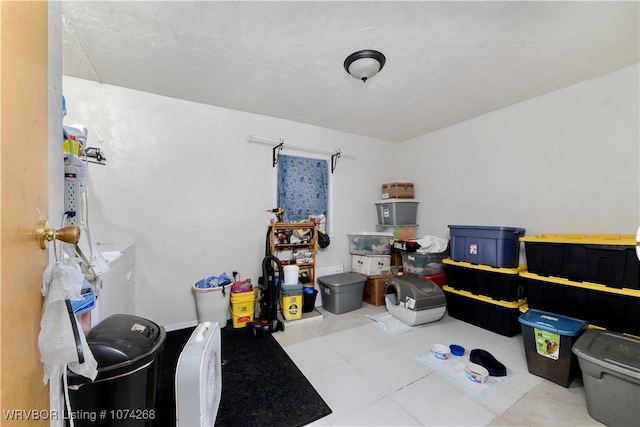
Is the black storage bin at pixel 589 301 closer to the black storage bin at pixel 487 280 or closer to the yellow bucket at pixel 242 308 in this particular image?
the black storage bin at pixel 487 280

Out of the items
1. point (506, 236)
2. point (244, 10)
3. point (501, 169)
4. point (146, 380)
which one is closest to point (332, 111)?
point (244, 10)

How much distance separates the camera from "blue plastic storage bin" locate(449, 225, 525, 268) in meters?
2.54

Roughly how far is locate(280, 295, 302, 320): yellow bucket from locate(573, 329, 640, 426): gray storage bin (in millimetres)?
2367

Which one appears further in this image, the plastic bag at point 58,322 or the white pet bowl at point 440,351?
the white pet bowl at point 440,351

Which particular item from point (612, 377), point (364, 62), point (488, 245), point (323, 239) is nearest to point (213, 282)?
point (323, 239)

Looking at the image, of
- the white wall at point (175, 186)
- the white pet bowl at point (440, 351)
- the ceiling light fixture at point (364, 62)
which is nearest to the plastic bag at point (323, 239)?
the white wall at point (175, 186)

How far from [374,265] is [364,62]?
2546mm

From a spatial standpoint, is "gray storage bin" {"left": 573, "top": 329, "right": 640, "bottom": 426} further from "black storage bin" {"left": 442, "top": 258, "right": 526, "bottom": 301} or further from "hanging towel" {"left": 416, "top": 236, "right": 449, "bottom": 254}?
"hanging towel" {"left": 416, "top": 236, "right": 449, "bottom": 254}

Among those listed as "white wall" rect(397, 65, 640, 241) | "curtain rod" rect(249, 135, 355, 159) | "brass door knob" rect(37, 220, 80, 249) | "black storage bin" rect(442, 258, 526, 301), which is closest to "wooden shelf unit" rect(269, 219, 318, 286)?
"curtain rod" rect(249, 135, 355, 159)

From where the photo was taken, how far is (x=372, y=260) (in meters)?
3.47

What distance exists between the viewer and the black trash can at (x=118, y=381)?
0.98 metres

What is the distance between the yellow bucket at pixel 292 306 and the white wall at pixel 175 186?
1.80 ft

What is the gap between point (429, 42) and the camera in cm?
180

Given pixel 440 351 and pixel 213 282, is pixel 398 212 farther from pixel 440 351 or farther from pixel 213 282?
pixel 213 282
